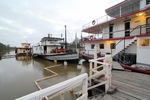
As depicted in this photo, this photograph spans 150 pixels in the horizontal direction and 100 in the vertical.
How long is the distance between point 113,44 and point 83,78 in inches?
405

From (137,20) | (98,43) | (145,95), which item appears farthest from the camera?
(98,43)

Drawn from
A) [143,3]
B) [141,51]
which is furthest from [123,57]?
[143,3]

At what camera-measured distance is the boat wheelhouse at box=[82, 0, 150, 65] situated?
774 centimetres

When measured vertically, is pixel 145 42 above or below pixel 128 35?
below

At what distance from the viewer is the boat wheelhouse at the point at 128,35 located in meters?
7.74

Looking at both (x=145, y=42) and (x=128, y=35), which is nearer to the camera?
(x=145, y=42)

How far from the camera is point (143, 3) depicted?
10672 mm

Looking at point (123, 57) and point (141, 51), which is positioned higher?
point (141, 51)

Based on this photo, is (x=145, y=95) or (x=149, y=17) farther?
(x=149, y=17)

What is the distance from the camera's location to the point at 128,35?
10906mm

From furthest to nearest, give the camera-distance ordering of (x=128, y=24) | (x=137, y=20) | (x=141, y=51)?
(x=128, y=24) → (x=137, y=20) → (x=141, y=51)

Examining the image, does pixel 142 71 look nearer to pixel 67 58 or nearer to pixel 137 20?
pixel 137 20

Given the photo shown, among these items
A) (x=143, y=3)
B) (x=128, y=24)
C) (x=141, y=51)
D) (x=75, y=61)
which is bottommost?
(x=75, y=61)

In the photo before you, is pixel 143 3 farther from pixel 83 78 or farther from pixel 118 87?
pixel 83 78
